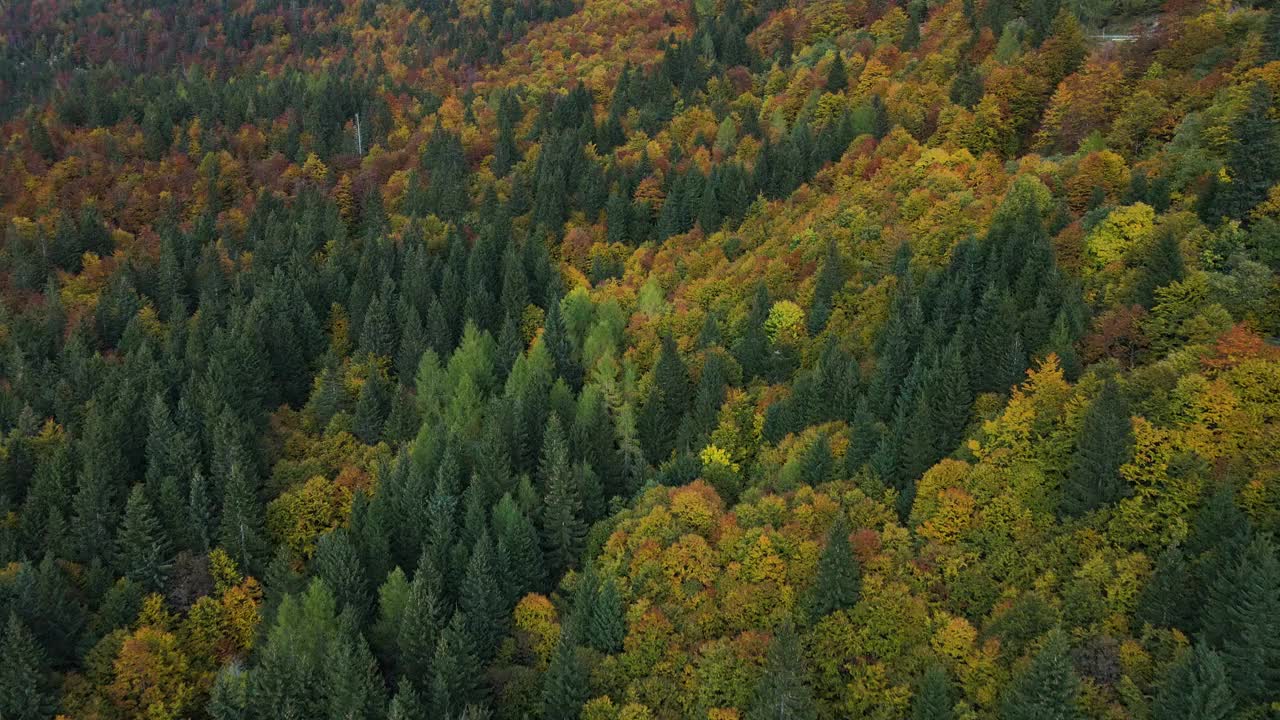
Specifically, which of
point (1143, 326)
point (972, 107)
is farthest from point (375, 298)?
point (1143, 326)

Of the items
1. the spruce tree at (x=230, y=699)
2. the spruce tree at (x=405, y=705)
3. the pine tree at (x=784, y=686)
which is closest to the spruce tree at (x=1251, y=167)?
the pine tree at (x=784, y=686)

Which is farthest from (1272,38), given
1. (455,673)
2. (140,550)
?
(140,550)

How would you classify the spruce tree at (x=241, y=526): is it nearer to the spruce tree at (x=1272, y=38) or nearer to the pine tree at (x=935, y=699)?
the pine tree at (x=935, y=699)

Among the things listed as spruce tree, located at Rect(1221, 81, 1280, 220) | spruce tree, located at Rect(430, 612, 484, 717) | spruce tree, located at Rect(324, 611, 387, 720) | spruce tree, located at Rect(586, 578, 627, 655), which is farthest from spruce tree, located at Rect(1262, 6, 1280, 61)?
spruce tree, located at Rect(324, 611, 387, 720)

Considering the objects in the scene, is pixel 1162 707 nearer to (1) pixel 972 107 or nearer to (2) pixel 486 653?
(2) pixel 486 653

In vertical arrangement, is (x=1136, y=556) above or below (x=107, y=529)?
above

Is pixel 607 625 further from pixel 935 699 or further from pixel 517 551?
pixel 935 699
